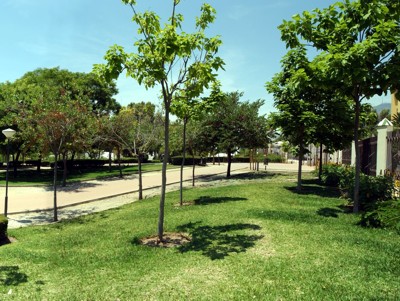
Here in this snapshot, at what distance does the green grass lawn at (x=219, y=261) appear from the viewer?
16.7ft

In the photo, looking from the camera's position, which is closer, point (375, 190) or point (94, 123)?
point (375, 190)

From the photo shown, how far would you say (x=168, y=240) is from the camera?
27.5 feet

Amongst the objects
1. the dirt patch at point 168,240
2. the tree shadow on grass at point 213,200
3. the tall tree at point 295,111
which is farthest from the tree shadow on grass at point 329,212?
the tall tree at point 295,111

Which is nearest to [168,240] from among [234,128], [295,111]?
[295,111]

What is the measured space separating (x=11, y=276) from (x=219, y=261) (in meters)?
3.82

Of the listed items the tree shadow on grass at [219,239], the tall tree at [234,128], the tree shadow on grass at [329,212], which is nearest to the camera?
the tree shadow on grass at [219,239]

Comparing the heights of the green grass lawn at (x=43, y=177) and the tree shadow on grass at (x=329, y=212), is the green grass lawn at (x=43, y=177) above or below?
below

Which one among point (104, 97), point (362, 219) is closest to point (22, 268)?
point (362, 219)

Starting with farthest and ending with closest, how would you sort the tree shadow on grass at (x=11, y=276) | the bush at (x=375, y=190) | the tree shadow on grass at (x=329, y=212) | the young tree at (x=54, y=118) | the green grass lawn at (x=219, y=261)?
the young tree at (x=54, y=118) < the tree shadow on grass at (x=329, y=212) < the bush at (x=375, y=190) < the tree shadow on grass at (x=11, y=276) < the green grass lawn at (x=219, y=261)

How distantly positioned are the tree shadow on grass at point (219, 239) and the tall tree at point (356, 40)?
395 centimetres

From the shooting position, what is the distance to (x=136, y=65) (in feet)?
26.3

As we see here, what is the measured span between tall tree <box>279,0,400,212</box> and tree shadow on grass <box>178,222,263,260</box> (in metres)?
3.95

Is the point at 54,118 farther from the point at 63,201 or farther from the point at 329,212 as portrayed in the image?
the point at 329,212

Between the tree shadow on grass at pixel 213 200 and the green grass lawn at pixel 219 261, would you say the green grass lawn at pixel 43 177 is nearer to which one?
the tree shadow on grass at pixel 213 200
